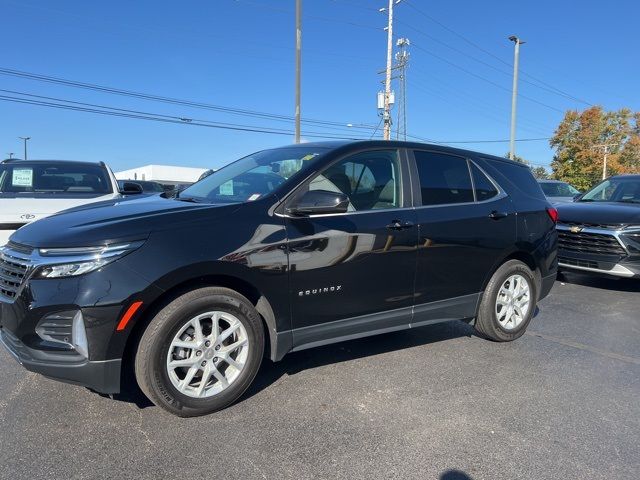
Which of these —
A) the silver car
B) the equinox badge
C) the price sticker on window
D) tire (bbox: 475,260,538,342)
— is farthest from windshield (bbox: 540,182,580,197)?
the price sticker on window

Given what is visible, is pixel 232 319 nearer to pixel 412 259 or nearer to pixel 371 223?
pixel 371 223

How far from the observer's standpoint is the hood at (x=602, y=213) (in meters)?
6.93

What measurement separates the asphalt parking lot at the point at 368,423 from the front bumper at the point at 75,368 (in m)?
0.34

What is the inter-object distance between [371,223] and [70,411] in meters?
2.39

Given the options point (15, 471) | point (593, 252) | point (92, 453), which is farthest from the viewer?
point (593, 252)

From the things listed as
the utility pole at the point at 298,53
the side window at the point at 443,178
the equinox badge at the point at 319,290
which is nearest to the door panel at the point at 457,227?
the side window at the point at 443,178

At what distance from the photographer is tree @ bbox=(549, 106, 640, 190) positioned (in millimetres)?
41719

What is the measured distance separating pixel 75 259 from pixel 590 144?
46919 mm

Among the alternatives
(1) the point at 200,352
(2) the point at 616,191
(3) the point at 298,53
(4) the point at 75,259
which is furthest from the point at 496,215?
(3) the point at 298,53

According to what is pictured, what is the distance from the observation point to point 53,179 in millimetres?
7156

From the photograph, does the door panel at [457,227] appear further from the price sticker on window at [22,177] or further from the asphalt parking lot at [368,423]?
the price sticker on window at [22,177]

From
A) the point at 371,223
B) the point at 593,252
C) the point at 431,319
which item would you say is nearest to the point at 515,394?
the point at 431,319

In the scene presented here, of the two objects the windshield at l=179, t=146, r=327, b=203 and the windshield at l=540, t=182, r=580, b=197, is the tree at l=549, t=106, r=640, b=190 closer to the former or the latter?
the windshield at l=540, t=182, r=580, b=197

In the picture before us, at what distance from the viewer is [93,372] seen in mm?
2844
